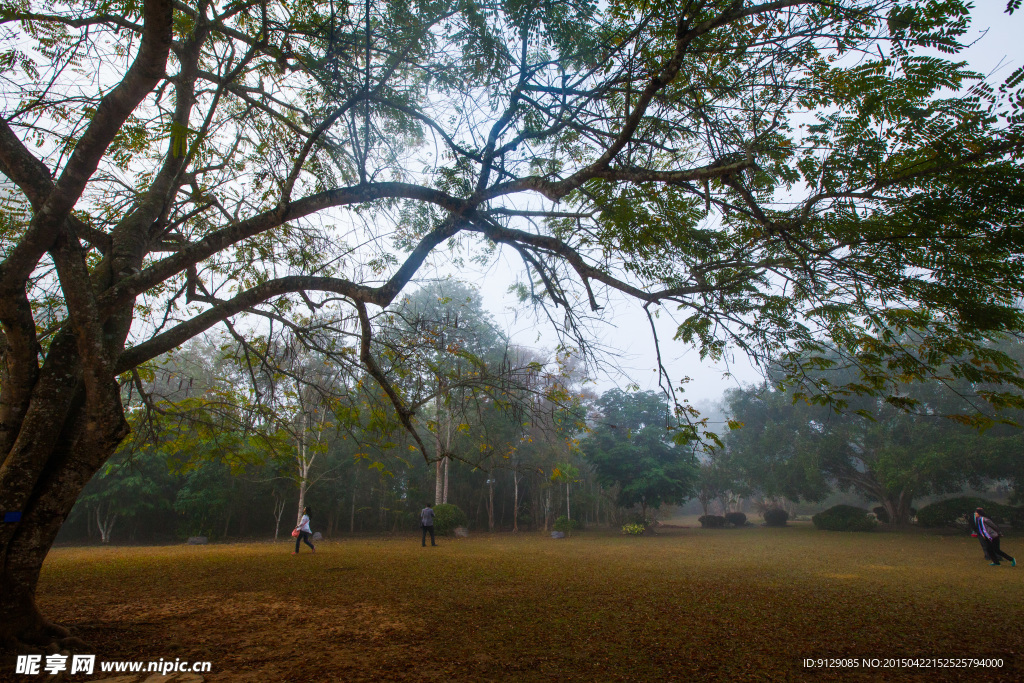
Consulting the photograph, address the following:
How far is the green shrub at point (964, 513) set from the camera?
1738 cm

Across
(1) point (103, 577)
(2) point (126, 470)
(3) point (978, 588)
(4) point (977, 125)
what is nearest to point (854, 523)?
(3) point (978, 588)

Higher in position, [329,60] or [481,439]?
[329,60]

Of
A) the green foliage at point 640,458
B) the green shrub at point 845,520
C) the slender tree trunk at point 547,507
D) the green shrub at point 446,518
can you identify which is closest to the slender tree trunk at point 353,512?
the green shrub at point 446,518

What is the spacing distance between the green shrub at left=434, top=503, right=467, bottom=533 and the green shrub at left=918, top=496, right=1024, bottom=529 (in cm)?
1763

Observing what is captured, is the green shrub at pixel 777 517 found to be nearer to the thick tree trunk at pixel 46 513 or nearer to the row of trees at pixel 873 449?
the row of trees at pixel 873 449

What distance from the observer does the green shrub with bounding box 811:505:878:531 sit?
19.7 metres

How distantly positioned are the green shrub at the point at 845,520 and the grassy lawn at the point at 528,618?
12.5 meters

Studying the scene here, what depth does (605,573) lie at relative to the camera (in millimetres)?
7859

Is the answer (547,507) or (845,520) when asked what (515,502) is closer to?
(547,507)

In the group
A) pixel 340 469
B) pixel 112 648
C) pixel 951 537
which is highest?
pixel 340 469

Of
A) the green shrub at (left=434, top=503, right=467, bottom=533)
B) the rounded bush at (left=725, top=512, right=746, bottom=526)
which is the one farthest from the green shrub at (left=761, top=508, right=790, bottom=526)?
the green shrub at (left=434, top=503, right=467, bottom=533)

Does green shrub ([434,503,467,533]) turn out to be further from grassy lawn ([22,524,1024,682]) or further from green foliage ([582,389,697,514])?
grassy lawn ([22,524,1024,682])

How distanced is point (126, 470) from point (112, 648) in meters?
16.1

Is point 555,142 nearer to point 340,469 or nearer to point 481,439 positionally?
point 481,439
